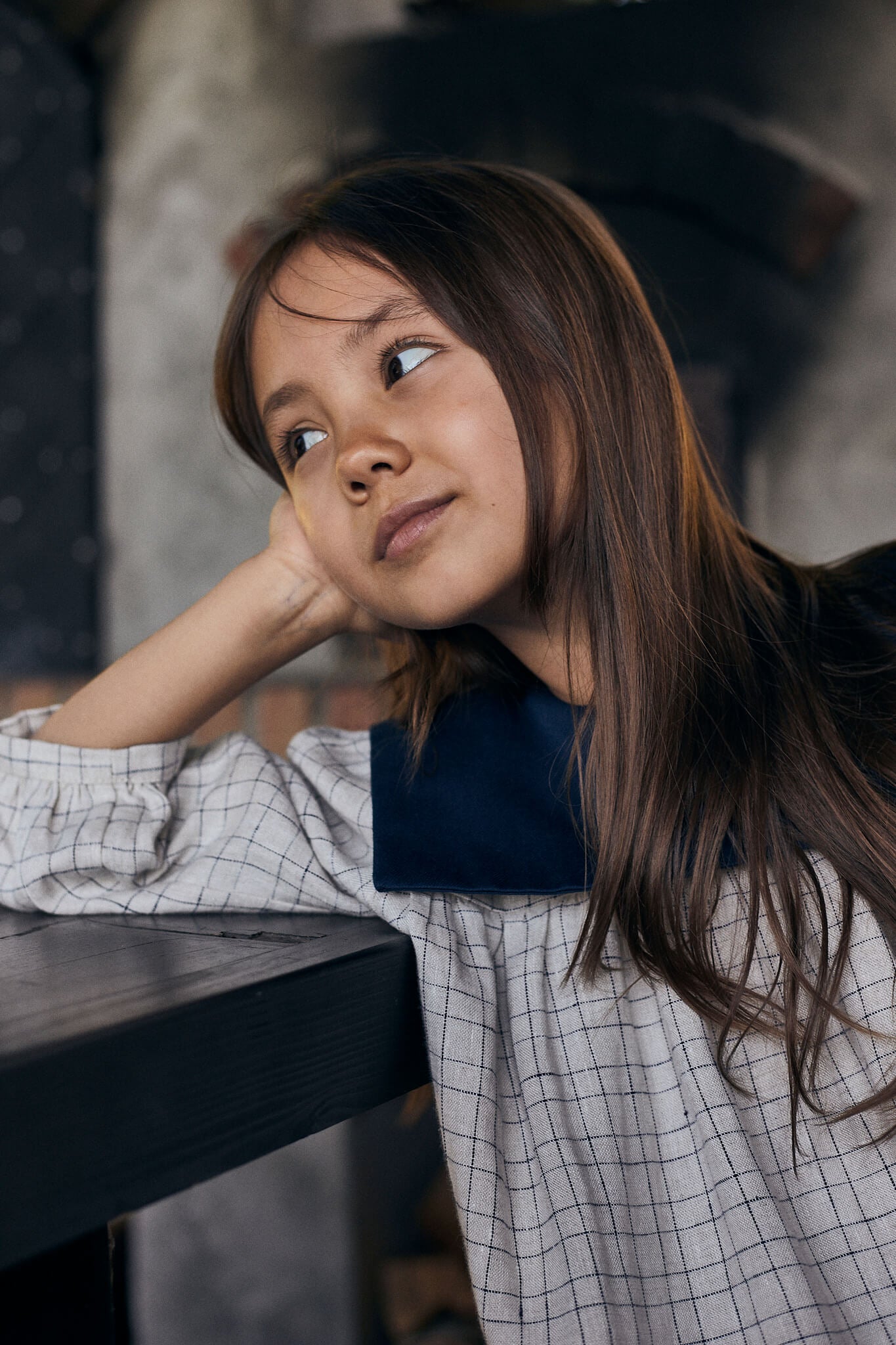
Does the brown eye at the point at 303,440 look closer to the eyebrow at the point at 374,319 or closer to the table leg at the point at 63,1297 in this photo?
the eyebrow at the point at 374,319

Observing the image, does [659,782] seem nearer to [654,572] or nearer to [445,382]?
[654,572]

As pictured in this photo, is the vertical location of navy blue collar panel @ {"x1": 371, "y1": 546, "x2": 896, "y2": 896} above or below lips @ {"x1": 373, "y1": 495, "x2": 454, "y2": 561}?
below

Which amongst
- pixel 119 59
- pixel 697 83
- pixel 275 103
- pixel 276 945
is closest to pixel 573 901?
pixel 276 945

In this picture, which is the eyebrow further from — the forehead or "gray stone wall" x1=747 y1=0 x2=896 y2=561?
"gray stone wall" x1=747 y1=0 x2=896 y2=561

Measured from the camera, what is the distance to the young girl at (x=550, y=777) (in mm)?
548

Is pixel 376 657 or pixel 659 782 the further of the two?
pixel 376 657

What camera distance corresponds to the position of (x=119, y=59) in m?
2.49

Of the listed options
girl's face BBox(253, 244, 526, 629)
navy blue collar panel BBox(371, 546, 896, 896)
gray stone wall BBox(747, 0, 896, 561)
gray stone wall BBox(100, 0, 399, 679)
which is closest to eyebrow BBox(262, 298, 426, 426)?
girl's face BBox(253, 244, 526, 629)

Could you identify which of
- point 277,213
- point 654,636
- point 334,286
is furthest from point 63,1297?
point 277,213

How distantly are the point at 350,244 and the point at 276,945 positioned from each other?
47 cm

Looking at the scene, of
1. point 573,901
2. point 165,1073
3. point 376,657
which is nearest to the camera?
point 165,1073

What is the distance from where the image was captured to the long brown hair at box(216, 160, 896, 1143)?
0.60 meters

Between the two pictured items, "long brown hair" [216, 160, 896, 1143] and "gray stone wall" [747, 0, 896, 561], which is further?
"gray stone wall" [747, 0, 896, 561]

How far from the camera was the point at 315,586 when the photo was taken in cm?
81
